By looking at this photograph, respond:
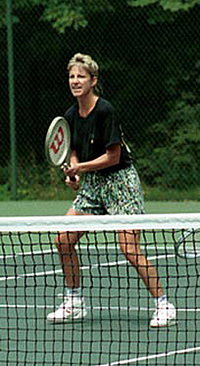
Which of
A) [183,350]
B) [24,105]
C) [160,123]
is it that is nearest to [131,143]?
[160,123]

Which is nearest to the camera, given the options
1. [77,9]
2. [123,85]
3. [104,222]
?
[104,222]

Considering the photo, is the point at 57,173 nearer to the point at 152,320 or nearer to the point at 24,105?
the point at 24,105

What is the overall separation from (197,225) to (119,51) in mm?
9178

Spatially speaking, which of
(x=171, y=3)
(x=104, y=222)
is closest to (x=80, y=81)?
(x=104, y=222)

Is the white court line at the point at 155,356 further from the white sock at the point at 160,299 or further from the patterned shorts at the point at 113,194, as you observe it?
the patterned shorts at the point at 113,194

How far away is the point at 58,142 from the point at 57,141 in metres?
0.01

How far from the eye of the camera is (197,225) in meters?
5.82

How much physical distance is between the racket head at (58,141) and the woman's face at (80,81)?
202mm

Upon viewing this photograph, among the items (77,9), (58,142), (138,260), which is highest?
(77,9)

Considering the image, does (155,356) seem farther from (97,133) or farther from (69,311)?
(97,133)

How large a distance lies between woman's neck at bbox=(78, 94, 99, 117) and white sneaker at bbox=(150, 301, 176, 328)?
4.14 ft

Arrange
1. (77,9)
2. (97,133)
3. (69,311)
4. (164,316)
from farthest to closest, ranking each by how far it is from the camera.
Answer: (77,9) → (69,311) → (97,133) → (164,316)

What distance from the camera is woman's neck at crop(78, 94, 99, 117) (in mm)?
6902

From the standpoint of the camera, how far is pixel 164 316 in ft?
22.2
